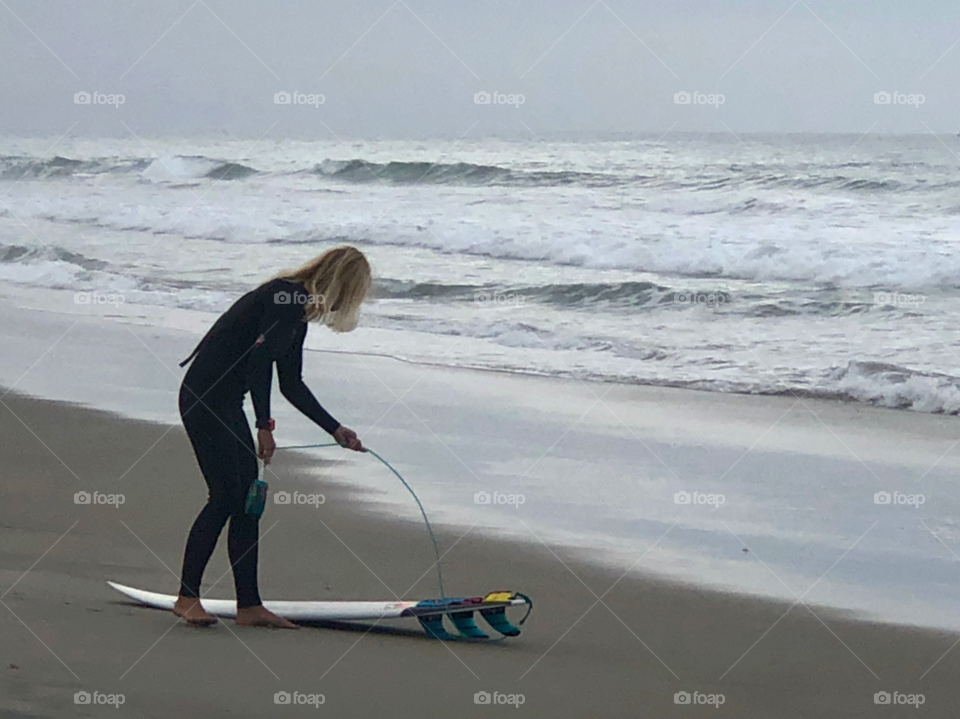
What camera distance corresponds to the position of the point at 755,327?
7676 mm

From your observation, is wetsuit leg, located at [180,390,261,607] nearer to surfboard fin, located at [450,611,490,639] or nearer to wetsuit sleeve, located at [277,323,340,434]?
wetsuit sleeve, located at [277,323,340,434]

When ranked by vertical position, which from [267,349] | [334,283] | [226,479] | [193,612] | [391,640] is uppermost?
[334,283]

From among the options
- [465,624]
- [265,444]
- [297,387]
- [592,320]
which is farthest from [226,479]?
[592,320]

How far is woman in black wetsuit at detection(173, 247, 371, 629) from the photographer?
3.08 metres

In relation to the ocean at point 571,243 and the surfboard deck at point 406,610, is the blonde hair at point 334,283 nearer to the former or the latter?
the surfboard deck at point 406,610

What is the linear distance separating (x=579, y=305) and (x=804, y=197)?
148 inches

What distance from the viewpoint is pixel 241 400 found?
3.12 meters

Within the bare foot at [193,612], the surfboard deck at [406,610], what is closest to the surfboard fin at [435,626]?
the surfboard deck at [406,610]

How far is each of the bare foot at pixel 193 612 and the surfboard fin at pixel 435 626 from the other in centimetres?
57

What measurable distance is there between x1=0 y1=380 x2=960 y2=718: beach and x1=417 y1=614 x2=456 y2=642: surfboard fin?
0.09 feet

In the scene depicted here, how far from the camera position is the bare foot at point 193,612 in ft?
10.3

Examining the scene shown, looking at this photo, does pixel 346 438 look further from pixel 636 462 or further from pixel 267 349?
pixel 636 462

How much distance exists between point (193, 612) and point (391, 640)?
54 centimetres

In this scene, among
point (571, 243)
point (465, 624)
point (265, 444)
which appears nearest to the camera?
point (265, 444)
